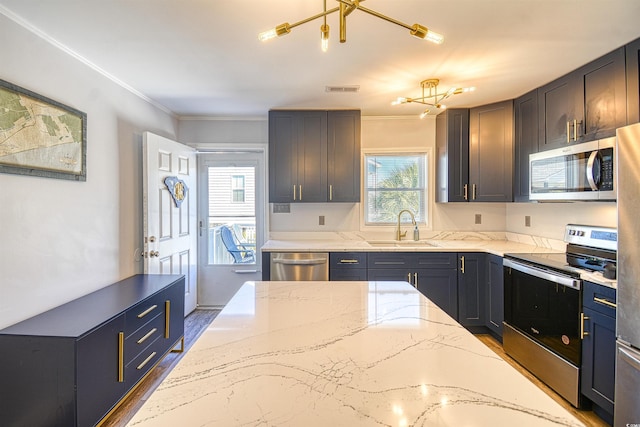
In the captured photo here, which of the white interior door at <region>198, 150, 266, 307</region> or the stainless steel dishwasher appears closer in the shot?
the stainless steel dishwasher

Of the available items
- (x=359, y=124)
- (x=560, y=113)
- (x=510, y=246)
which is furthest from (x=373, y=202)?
(x=560, y=113)

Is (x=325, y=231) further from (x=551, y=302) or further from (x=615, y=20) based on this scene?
(x=615, y=20)

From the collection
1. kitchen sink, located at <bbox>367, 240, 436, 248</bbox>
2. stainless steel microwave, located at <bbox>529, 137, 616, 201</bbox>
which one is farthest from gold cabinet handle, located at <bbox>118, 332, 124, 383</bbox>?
stainless steel microwave, located at <bbox>529, 137, 616, 201</bbox>

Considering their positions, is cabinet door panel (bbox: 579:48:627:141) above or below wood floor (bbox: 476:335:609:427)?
above

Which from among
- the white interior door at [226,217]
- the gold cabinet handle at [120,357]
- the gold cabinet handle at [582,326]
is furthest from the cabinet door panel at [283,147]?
the gold cabinet handle at [582,326]

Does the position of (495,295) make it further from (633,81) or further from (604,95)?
(633,81)

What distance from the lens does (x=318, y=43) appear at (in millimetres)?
2094

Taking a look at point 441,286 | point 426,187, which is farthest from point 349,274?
point 426,187

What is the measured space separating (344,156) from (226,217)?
5.52 feet

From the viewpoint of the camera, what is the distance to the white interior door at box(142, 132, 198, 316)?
289 centimetres

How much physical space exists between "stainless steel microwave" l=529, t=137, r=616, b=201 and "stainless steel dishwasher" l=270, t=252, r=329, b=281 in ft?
6.66

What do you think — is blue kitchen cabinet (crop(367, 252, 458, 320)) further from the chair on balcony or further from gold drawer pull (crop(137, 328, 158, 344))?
gold drawer pull (crop(137, 328, 158, 344))

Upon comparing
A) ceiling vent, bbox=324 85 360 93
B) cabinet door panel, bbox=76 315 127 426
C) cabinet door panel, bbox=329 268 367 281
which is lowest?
cabinet door panel, bbox=76 315 127 426

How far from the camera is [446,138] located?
3.50 m
